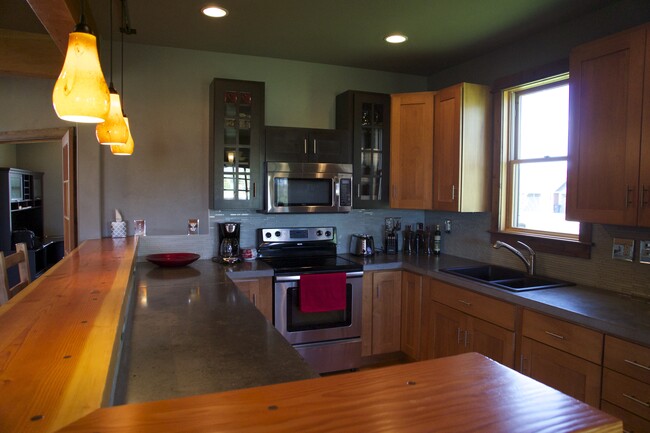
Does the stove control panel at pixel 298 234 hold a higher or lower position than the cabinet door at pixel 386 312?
higher

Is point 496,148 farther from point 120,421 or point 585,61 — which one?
point 120,421

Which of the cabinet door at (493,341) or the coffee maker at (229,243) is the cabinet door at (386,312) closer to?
the cabinet door at (493,341)

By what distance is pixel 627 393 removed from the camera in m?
1.97

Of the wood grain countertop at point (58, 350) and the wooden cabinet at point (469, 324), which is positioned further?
the wooden cabinet at point (469, 324)

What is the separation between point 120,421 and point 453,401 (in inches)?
19.5

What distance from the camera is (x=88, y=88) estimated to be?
1.28 m

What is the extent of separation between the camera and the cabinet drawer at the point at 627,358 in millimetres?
1903

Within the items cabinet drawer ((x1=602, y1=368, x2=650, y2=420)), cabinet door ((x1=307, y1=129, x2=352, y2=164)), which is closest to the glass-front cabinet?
cabinet door ((x1=307, y1=129, x2=352, y2=164))

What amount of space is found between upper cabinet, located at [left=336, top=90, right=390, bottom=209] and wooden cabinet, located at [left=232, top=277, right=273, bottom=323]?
3.47 ft

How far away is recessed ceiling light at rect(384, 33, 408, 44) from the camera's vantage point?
127 inches

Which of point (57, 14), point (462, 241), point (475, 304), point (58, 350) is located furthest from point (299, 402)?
point (462, 241)

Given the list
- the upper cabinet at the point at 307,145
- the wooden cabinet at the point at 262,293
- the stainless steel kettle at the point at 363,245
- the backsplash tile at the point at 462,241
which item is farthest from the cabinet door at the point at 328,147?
the wooden cabinet at the point at 262,293

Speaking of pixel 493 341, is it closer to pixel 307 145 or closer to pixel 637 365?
pixel 637 365

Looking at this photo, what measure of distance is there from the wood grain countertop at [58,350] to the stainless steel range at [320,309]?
62.7 inches
